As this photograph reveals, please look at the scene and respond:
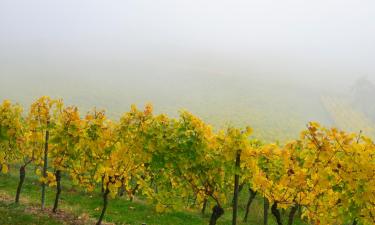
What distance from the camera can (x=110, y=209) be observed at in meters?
31.2

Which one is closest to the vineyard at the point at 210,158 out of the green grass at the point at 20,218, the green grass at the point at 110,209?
the green grass at the point at 20,218

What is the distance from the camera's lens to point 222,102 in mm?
128875

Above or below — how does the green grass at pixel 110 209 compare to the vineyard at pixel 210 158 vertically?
below

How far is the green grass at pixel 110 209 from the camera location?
28406mm

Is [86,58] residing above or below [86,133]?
above

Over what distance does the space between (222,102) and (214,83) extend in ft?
88.3

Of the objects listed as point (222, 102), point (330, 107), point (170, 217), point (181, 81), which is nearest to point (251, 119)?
point (222, 102)

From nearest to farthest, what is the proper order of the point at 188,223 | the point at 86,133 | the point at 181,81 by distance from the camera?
the point at 86,133
the point at 188,223
the point at 181,81

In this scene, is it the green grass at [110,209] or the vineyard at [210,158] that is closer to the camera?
the vineyard at [210,158]

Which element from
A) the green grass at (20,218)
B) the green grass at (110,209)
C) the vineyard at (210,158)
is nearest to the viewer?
the vineyard at (210,158)

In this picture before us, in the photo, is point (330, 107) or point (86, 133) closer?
point (86, 133)

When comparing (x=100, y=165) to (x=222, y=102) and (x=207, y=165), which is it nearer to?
(x=207, y=165)

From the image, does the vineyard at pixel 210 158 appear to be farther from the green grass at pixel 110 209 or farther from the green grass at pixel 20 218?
the green grass at pixel 110 209

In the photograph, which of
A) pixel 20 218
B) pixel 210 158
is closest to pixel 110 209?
pixel 20 218
